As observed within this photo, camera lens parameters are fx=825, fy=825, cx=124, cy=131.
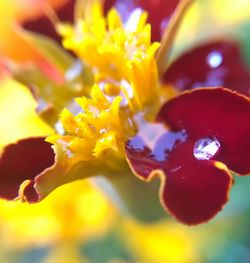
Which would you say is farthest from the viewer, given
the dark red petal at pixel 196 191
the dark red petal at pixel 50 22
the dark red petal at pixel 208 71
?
the dark red petal at pixel 50 22

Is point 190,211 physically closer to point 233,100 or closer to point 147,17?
point 233,100

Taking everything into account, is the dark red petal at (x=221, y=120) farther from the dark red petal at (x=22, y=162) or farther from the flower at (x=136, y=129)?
the dark red petal at (x=22, y=162)

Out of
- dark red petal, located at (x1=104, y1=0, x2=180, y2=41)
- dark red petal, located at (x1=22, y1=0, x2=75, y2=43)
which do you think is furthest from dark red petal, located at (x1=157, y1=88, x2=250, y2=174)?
dark red petal, located at (x1=22, y1=0, x2=75, y2=43)

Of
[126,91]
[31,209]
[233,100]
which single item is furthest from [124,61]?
[31,209]

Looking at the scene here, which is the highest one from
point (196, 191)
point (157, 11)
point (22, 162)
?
point (157, 11)

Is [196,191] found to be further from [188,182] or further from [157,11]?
[157,11]

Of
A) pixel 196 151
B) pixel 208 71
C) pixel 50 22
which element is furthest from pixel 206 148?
pixel 50 22

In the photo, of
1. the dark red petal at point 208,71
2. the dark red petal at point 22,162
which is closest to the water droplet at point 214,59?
the dark red petal at point 208,71
